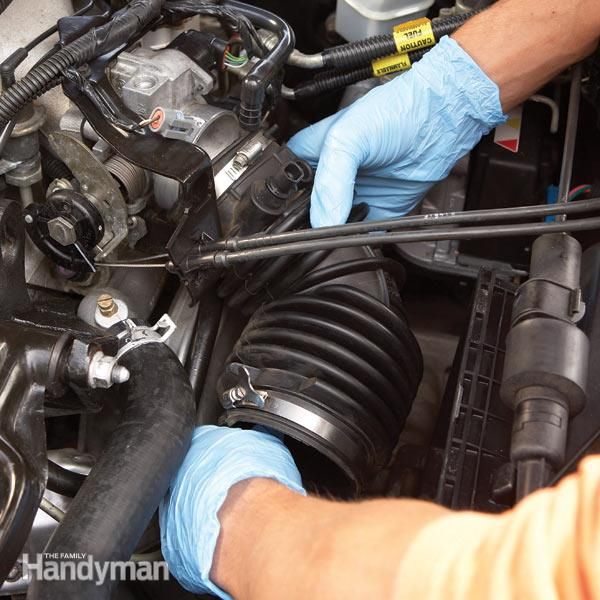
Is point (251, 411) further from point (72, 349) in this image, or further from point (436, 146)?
point (436, 146)

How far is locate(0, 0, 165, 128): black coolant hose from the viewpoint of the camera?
0.85 meters

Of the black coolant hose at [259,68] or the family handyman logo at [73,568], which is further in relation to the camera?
the black coolant hose at [259,68]

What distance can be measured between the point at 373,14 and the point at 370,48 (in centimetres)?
8

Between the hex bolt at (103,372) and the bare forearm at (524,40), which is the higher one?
the bare forearm at (524,40)

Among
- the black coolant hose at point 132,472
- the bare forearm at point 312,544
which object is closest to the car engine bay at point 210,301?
the black coolant hose at point 132,472

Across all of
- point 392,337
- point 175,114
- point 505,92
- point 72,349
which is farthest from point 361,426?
point 505,92

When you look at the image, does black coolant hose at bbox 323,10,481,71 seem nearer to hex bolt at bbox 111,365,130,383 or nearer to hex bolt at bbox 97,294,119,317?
hex bolt at bbox 97,294,119,317

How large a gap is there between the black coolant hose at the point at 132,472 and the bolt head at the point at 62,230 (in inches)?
7.2

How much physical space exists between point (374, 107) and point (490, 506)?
0.62 m

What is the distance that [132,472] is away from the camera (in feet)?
2.41

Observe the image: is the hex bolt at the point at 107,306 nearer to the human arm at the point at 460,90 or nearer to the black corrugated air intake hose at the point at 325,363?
the black corrugated air intake hose at the point at 325,363

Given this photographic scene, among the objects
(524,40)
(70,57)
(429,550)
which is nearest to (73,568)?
(429,550)

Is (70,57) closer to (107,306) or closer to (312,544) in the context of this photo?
(107,306)

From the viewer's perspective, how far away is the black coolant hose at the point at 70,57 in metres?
0.85
